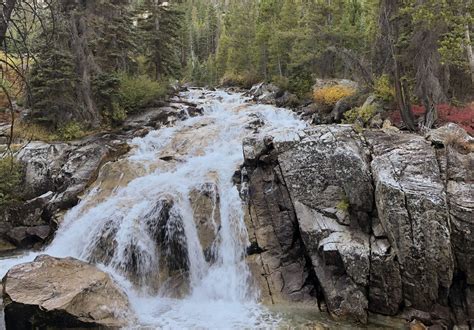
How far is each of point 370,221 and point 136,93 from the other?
15.7m

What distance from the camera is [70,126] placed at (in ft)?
60.3

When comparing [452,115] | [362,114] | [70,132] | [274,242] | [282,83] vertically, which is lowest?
[274,242]

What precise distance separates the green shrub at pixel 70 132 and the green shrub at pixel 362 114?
12266 mm

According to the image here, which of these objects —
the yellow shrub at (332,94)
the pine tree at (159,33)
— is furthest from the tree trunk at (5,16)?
the pine tree at (159,33)

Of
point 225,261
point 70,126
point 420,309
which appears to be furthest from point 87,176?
point 420,309

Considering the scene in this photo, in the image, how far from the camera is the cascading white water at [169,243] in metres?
9.96

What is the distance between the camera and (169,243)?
11414mm

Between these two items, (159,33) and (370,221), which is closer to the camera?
(370,221)

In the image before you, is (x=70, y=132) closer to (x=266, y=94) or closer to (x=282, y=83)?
(x=266, y=94)

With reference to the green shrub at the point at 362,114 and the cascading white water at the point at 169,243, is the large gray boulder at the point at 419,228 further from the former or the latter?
the green shrub at the point at 362,114

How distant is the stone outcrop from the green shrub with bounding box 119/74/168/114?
41.9 feet

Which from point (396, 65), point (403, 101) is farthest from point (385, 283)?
point (396, 65)

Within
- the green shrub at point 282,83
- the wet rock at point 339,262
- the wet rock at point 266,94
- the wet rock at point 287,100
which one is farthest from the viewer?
the green shrub at point 282,83

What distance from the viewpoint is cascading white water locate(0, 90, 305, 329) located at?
9961 mm
